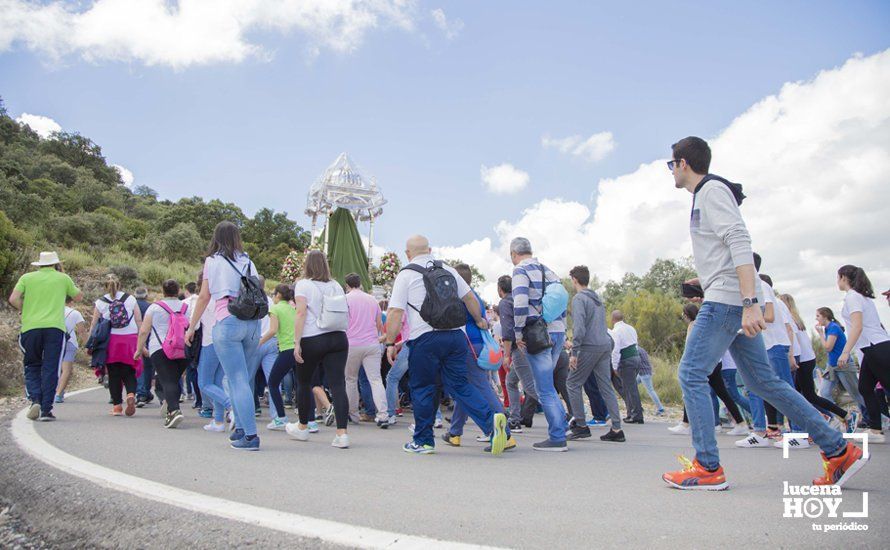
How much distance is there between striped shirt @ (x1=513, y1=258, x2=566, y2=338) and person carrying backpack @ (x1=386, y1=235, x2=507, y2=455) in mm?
727

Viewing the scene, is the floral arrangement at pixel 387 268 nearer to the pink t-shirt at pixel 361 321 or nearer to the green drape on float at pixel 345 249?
the green drape on float at pixel 345 249

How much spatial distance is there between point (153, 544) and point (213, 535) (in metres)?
0.30

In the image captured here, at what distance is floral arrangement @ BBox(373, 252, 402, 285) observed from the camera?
1841 cm

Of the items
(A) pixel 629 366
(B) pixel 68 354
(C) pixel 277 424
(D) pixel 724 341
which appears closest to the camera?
(D) pixel 724 341

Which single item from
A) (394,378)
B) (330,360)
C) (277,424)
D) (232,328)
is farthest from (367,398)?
(232,328)

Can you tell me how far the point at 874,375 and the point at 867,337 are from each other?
1.41ft

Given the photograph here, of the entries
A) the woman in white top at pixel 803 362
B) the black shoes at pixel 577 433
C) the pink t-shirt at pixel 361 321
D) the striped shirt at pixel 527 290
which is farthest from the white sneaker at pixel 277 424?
the woman in white top at pixel 803 362

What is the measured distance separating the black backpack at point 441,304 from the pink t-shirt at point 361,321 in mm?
2785

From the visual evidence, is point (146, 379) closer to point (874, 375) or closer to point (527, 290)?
point (527, 290)

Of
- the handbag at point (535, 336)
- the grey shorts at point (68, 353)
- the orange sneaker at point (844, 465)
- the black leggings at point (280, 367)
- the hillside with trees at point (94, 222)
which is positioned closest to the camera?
the orange sneaker at point (844, 465)

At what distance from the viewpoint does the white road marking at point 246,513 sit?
108 inches

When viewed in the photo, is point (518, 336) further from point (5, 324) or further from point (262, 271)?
point (262, 271)

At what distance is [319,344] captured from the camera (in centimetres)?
652

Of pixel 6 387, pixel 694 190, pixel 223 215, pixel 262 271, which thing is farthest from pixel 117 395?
pixel 223 215
